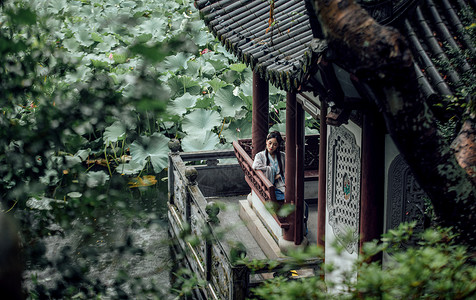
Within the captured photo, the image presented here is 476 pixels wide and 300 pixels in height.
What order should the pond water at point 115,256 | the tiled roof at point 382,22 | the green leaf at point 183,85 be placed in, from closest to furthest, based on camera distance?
the pond water at point 115,256 → the tiled roof at point 382,22 → the green leaf at point 183,85

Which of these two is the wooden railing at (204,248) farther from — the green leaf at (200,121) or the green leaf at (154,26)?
the green leaf at (154,26)

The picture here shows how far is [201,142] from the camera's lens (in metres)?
12.1

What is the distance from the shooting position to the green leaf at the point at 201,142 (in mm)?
11992

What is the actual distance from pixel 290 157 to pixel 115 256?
454cm

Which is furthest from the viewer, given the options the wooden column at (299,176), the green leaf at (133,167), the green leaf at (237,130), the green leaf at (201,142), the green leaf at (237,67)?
the green leaf at (237,67)

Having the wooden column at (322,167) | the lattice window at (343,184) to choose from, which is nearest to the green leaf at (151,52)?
the lattice window at (343,184)

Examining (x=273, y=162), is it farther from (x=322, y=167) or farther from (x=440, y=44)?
(x=440, y=44)

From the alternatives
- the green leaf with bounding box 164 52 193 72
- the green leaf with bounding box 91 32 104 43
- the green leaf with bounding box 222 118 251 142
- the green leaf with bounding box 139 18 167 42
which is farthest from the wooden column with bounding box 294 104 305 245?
the green leaf with bounding box 139 18 167 42

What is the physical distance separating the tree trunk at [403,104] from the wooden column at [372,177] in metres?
2.01

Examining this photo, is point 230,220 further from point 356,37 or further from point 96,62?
point 96,62

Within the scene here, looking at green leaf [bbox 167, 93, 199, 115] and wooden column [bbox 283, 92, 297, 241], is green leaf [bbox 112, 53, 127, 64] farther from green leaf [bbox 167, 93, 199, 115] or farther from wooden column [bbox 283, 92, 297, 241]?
wooden column [bbox 283, 92, 297, 241]

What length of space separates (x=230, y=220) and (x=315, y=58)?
15.3 feet

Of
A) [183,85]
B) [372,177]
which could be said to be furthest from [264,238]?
[183,85]

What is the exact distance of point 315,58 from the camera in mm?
4648
